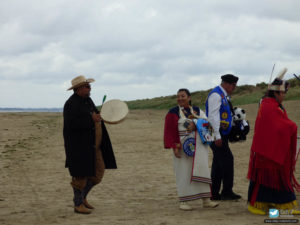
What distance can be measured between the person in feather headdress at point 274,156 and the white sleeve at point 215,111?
32.3 inches

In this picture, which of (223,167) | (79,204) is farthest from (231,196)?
(79,204)

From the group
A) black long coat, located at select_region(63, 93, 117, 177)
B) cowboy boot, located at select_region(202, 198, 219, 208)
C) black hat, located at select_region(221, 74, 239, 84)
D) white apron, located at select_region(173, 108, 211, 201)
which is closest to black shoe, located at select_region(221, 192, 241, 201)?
cowboy boot, located at select_region(202, 198, 219, 208)

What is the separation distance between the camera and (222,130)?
24.6ft

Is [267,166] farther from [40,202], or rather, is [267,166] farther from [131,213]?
[40,202]

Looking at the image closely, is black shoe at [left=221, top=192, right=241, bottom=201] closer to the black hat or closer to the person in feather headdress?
the person in feather headdress

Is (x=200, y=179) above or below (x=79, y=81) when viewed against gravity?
below

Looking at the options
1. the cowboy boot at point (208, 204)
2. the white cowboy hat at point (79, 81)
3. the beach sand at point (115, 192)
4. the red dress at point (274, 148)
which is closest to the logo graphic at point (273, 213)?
the beach sand at point (115, 192)

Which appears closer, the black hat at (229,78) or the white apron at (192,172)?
the white apron at (192,172)

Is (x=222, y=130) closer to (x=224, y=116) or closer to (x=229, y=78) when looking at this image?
(x=224, y=116)

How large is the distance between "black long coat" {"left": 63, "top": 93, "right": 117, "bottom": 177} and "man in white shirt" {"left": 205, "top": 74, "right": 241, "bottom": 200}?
1882mm

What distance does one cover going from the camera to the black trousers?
7.55m

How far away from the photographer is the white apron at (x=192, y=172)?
7.03m

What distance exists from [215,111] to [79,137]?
2.12m

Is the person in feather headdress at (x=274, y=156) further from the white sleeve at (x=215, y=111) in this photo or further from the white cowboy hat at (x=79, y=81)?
the white cowboy hat at (x=79, y=81)
